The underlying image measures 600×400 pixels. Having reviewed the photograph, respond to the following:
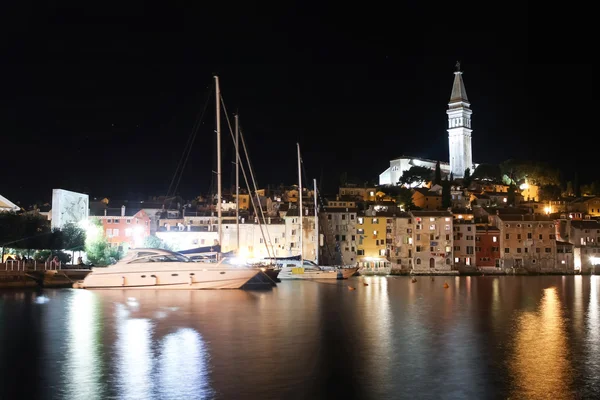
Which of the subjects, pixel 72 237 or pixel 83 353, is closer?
pixel 83 353

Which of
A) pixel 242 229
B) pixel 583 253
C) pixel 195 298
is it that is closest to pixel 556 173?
pixel 583 253

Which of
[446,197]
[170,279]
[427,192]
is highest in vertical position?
[427,192]

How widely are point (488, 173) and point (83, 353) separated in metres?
108

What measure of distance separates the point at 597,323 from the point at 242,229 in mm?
46068

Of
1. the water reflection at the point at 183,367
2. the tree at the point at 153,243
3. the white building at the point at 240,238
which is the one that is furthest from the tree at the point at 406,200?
the water reflection at the point at 183,367

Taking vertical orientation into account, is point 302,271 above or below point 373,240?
below

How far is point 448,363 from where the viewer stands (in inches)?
618

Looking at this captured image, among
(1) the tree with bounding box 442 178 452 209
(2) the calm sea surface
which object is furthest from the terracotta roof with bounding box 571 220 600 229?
(2) the calm sea surface

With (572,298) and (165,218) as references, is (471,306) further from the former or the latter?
(165,218)

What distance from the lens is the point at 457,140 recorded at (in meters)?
133

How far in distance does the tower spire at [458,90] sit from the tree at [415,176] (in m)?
27.8

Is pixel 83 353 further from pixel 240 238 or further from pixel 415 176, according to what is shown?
pixel 415 176

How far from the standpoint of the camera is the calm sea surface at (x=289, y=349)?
12953 mm

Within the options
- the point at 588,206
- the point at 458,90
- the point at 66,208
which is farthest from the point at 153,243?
the point at 458,90
